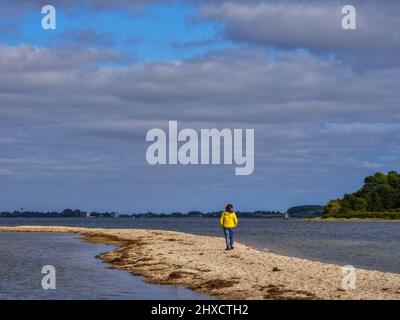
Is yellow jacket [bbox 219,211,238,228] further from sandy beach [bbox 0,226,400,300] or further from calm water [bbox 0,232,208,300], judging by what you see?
calm water [bbox 0,232,208,300]

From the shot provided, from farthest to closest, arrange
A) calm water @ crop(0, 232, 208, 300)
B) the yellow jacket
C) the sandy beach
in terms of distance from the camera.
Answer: the yellow jacket → calm water @ crop(0, 232, 208, 300) → the sandy beach

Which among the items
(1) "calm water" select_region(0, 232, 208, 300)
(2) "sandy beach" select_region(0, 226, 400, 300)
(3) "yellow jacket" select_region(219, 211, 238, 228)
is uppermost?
(3) "yellow jacket" select_region(219, 211, 238, 228)

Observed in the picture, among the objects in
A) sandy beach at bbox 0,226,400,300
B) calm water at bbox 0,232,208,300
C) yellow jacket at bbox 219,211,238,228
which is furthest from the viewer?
yellow jacket at bbox 219,211,238,228

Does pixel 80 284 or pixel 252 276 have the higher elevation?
pixel 252 276

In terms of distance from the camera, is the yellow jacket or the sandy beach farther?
the yellow jacket

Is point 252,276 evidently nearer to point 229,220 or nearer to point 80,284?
point 80,284

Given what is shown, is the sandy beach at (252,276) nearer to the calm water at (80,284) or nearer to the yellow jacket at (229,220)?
the calm water at (80,284)

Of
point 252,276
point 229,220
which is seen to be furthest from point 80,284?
point 229,220

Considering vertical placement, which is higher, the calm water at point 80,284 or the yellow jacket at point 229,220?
the yellow jacket at point 229,220

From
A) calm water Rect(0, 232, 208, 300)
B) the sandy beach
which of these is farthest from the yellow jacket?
calm water Rect(0, 232, 208, 300)

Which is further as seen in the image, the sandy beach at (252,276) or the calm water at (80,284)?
the calm water at (80,284)

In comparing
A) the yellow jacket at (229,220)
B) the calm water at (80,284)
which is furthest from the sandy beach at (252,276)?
the yellow jacket at (229,220)
